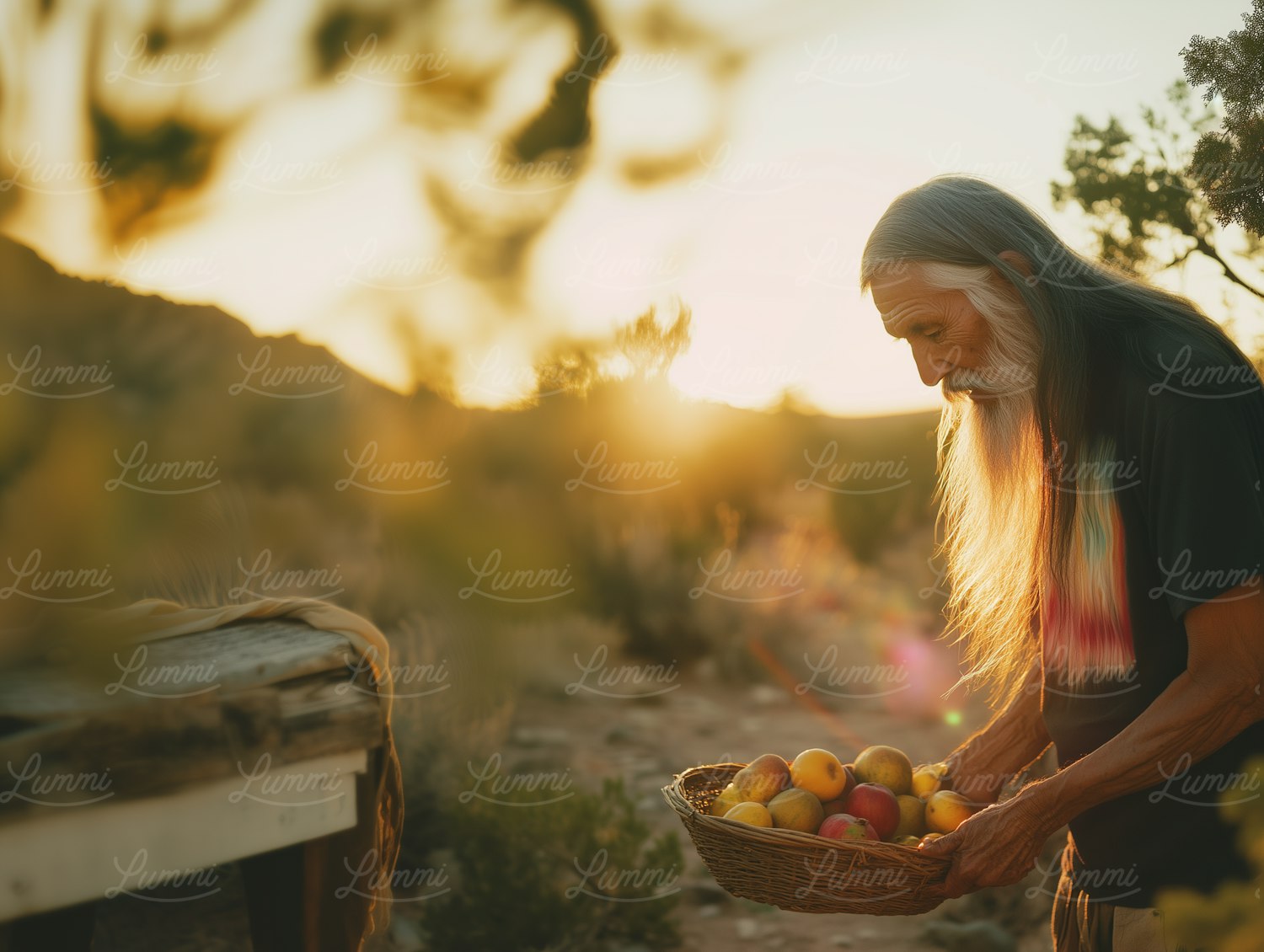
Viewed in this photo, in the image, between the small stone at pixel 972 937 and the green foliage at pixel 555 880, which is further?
the small stone at pixel 972 937

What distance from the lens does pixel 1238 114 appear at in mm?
2523

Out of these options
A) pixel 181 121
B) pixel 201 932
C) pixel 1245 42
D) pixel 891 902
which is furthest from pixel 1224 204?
pixel 201 932

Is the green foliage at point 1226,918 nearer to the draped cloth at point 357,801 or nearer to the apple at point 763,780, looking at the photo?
the apple at point 763,780

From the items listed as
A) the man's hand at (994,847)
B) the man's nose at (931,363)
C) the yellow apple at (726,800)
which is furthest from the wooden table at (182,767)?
the man's nose at (931,363)

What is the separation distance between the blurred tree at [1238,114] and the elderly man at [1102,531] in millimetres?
908

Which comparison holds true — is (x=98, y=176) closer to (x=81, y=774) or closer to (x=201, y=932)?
(x=81, y=774)

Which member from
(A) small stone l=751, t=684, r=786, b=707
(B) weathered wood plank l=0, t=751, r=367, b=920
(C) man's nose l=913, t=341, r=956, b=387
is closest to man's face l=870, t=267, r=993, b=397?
(C) man's nose l=913, t=341, r=956, b=387

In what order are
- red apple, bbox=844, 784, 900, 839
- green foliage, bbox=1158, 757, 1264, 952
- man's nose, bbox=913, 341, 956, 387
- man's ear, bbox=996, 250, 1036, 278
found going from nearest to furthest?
green foliage, bbox=1158, 757, 1264, 952 < man's ear, bbox=996, 250, 1036, 278 < man's nose, bbox=913, 341, 956, 387 < red apple, bbox=844, 784, 900, 839

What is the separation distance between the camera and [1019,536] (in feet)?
6.97

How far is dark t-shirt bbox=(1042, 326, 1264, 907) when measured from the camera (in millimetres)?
1542

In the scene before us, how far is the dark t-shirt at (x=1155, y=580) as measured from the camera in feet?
5.06

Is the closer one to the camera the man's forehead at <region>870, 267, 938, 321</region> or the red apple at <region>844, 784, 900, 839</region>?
the man's forehead at <region>870, 267, 938, 321</region>

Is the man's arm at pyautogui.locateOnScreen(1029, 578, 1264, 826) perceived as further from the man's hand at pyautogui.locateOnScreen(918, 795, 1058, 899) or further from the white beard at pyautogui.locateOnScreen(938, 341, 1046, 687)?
the white beard at pyautogui.locateOnScreen(938, 341, 1046, 687)

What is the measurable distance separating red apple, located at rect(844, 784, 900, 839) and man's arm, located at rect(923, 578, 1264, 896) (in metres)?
0.35
